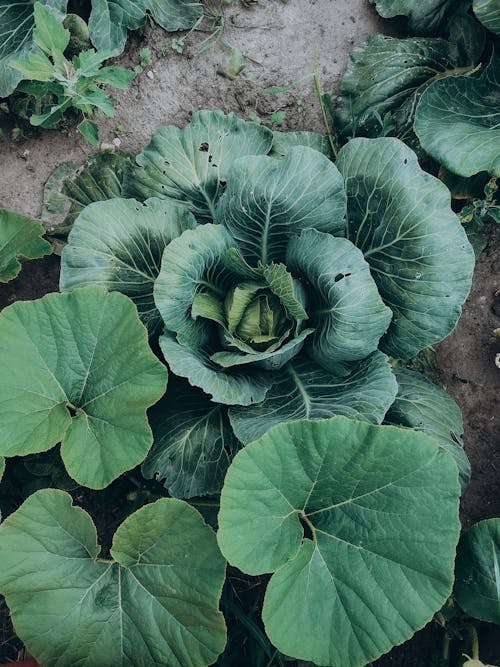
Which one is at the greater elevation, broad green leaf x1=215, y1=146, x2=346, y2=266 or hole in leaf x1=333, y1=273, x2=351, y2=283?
broad green leaf x1=215, y1=146, x2=346, y2=266

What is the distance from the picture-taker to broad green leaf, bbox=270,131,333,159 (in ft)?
8.03

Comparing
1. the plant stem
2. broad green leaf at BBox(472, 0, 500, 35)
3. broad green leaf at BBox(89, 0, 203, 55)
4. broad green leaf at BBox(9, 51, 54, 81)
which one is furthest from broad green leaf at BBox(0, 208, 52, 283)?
broad green leaf at BBox(472, 0, 500, 35)

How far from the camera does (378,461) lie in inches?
72.8

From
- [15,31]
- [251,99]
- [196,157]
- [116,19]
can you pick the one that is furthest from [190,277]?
[15,31]

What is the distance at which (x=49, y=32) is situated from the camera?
7.11 feet

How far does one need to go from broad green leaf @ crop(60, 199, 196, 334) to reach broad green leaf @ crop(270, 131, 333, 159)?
0.49 metres

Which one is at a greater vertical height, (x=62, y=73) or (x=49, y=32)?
(x=49, y=32)

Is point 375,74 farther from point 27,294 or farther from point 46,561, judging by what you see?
point 46,561

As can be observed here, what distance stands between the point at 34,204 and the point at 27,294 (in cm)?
38

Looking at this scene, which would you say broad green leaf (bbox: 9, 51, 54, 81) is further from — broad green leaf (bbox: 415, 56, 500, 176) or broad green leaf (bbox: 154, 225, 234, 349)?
broad green leaf (bbox: 415, 56, 500, 176)

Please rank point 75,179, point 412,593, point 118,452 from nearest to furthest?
1. point 412,593
2. point 118,452
3. point 75,179

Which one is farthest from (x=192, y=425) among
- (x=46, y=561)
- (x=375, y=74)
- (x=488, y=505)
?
(x=375, y=74)

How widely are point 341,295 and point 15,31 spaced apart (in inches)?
71.3

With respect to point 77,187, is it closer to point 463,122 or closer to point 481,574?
point 463,122
